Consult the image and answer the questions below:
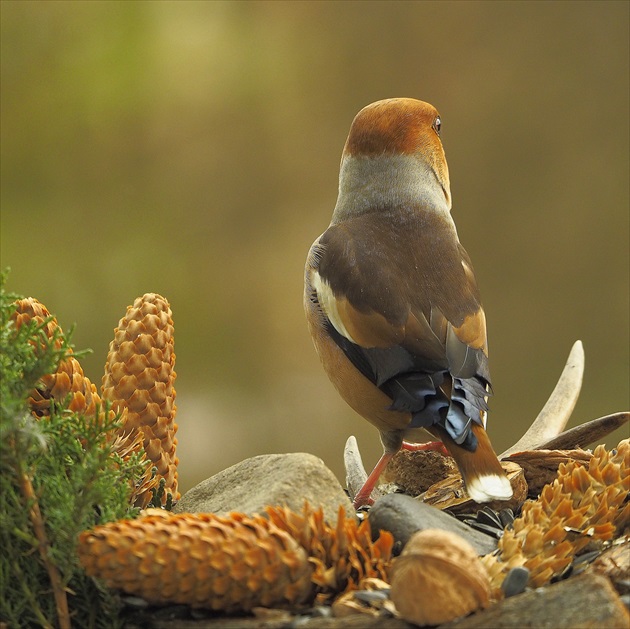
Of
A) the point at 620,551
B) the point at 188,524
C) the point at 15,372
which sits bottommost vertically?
the point at 620,551

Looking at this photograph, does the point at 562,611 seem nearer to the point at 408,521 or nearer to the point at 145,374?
the point at 408,521

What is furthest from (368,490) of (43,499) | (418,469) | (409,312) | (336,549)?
(43,499)

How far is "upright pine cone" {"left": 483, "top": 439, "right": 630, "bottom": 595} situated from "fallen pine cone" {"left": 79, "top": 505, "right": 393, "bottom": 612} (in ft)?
0.38

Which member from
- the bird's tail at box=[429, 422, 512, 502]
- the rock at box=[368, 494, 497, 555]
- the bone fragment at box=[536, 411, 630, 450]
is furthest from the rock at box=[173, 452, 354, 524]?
the bone fragment at box=[536, 411, 630, 450]

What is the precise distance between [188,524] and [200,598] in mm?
58

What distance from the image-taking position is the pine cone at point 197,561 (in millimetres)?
688

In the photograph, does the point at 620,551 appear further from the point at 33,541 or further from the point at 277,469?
the point at 33,541

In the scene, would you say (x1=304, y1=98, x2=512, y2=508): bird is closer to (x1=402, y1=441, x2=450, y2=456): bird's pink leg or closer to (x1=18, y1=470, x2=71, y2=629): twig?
(x1=402, y1=441, x2=450, y2=456): bird's pink leg

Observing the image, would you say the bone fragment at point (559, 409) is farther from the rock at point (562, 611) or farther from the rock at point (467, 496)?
the rock at point (562, 611)

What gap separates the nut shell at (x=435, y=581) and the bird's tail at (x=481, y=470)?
0.73ft

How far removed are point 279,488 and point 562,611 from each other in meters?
0.27

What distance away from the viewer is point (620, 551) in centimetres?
81

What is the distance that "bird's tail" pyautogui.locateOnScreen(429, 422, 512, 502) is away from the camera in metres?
0.89

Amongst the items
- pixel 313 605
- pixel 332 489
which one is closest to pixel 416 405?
pixel 332 489
